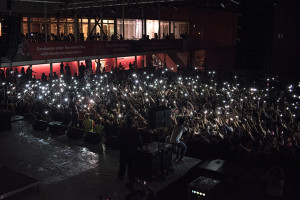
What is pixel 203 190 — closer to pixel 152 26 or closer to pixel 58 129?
pixel 58 129

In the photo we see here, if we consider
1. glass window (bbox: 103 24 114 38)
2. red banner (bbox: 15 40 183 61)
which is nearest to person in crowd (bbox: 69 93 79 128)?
red banner (bbox: 15 40 183 61)

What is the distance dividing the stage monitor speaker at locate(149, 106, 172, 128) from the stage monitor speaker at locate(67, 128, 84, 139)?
4.13 meters

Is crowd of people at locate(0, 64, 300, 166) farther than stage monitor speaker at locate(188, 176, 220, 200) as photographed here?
Yes

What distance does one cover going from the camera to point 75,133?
12.8m

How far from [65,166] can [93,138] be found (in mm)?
2086

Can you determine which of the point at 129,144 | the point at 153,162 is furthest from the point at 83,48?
the point at 153,162

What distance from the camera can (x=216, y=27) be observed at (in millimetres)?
39469

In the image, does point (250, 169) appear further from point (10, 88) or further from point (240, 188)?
point (10, 88)

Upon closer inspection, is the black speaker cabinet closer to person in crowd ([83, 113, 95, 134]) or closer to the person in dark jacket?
the person in dark jacket

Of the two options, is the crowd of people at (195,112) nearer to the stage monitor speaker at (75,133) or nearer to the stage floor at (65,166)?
the stage monitor speaker at (75,133)

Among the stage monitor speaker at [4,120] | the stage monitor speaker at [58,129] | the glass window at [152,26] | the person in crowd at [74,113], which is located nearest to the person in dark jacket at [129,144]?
the stage monitor speaker at [58,129]

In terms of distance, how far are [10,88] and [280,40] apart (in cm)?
2145

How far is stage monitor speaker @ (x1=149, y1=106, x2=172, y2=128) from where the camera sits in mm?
9305

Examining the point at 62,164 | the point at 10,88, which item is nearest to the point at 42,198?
the point at 62,164
